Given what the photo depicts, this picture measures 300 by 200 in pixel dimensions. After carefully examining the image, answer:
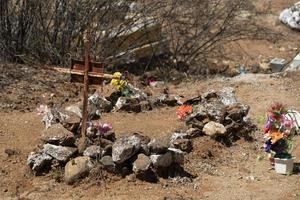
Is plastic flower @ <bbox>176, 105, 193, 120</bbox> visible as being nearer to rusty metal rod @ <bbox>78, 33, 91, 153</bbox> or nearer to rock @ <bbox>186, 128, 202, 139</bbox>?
rock @ <bbox>186, 128, 202, 139</bbox>

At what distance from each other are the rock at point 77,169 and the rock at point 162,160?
59cm

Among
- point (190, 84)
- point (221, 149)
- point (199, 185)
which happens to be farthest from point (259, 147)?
point (190, 84)

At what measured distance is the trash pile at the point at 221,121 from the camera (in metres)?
7.19

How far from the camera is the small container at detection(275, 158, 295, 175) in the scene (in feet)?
21.5

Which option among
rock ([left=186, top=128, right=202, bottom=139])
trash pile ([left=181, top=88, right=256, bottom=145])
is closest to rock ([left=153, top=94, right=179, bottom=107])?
trash pile ([left=181, top=88, right=256, bottom=145])

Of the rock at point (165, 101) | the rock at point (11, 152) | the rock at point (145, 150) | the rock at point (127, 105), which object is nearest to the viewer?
the rock at point (145, 150)

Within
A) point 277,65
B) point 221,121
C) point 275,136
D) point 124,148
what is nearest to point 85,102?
point 124,148

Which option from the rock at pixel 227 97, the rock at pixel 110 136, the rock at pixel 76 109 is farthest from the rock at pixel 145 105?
the rock at pixel 110 136

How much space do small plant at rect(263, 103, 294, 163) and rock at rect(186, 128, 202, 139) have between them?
82 centimetres

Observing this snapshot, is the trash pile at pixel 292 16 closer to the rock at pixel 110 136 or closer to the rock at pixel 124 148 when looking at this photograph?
the rock at pixel 110 136

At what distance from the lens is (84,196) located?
19.2 feet

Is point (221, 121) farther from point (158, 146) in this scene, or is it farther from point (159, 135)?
point (158, 146)

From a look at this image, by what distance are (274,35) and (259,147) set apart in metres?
6.95

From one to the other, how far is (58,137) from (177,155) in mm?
1160
